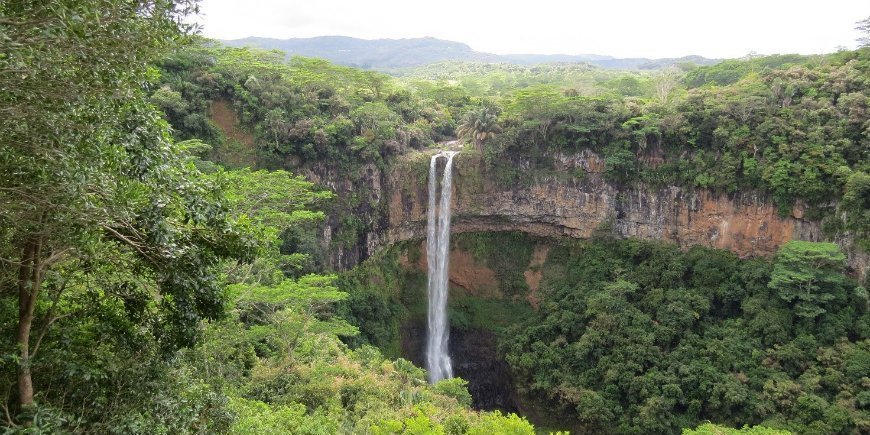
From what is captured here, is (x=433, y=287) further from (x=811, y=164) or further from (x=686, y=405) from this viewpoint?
(x=811, y=164)

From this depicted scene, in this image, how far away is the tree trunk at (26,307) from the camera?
416 centimetres

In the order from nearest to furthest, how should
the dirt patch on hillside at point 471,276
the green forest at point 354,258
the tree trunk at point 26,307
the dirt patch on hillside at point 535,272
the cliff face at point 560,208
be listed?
the green forest at point 354,258, the tree trunk at point 26,307, the cliff face at point 560,208, the dirt patch on hillside at point 535,272, the dirt patch on hillside at point 471,276

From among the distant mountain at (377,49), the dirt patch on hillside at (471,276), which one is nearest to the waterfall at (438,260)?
the dirt patch on hillside at (471,276)

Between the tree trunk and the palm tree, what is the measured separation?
21.1 m

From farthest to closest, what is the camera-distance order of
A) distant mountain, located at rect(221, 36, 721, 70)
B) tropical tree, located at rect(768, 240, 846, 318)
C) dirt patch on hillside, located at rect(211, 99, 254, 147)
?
distant mountain, located at rect(221, 36, 721, 70), dirt patch on hillside, located at rect(211, 99, 254, 147), tropical tree, located at rect(768, 240, 846, 318)

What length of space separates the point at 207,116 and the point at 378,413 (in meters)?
15.7

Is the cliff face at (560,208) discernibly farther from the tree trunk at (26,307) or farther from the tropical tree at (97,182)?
the tree trunk at (26,307)

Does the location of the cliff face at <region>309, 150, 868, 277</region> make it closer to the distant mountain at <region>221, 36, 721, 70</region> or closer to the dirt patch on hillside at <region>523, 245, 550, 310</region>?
the dirt patch on hillside at <region>523, 245, 550, 310</region>

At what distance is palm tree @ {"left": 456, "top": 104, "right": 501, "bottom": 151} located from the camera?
24.1 meters

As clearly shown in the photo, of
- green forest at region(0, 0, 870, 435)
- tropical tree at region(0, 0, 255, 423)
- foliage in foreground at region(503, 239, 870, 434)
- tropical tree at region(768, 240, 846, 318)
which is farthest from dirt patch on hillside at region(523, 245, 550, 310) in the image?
tropical tree at region(0, 0, 255, 423)

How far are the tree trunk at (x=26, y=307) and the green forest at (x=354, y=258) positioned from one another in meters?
0.02

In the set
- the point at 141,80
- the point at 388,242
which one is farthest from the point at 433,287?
the point at 141,80

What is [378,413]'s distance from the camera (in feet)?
33.3

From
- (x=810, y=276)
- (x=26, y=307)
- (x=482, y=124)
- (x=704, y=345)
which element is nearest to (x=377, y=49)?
(x=482, y=124)
